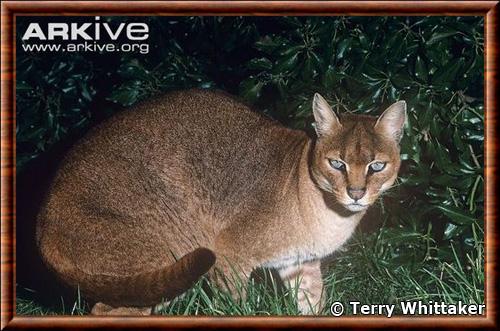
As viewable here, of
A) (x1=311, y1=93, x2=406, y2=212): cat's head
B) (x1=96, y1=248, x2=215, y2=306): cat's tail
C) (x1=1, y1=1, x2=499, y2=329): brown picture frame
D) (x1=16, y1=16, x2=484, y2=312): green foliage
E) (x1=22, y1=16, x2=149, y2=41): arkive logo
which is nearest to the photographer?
(x1=96, y1=248, x2=215, y2=306): cat's tail

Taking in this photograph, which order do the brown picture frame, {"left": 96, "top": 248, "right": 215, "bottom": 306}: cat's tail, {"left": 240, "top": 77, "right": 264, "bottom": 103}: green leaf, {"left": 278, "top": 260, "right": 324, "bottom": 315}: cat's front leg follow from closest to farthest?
{"left": 96, "top": 248, "right": 215, "bottom": 306}: cat's tail → the brown picture frame → {"left": 278, "top": 260, "right": 324, "bottom": 315}: cat's front leg → {"left": 240, "top": 77, "right": 264, "bottom": 103}: green leaf

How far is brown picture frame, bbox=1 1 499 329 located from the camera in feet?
24.4

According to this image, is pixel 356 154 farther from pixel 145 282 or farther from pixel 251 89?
pixel 145 282

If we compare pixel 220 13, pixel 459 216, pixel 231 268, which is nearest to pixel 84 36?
pixel 220 13

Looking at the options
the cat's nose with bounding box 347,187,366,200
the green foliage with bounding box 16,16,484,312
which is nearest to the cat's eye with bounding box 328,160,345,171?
the cat's nose with bounding box 347,187,366,200

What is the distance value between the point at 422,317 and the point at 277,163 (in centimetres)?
173

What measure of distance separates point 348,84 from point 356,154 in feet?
2.90

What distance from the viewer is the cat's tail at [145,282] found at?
279 inches

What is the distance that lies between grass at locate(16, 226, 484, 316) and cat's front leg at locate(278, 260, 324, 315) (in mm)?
107

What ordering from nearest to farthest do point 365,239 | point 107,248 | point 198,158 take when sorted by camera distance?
point 107,248 → point 198,158 → point 365,239

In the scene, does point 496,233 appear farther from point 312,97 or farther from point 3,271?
point 3,271

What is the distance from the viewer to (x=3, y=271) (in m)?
7.55

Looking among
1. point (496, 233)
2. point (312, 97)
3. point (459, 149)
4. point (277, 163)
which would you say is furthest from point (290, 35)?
point (496, 233)

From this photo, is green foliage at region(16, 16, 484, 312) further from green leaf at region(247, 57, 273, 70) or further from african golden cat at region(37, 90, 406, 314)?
african golden cat at region(37, 90, 406, 314)
